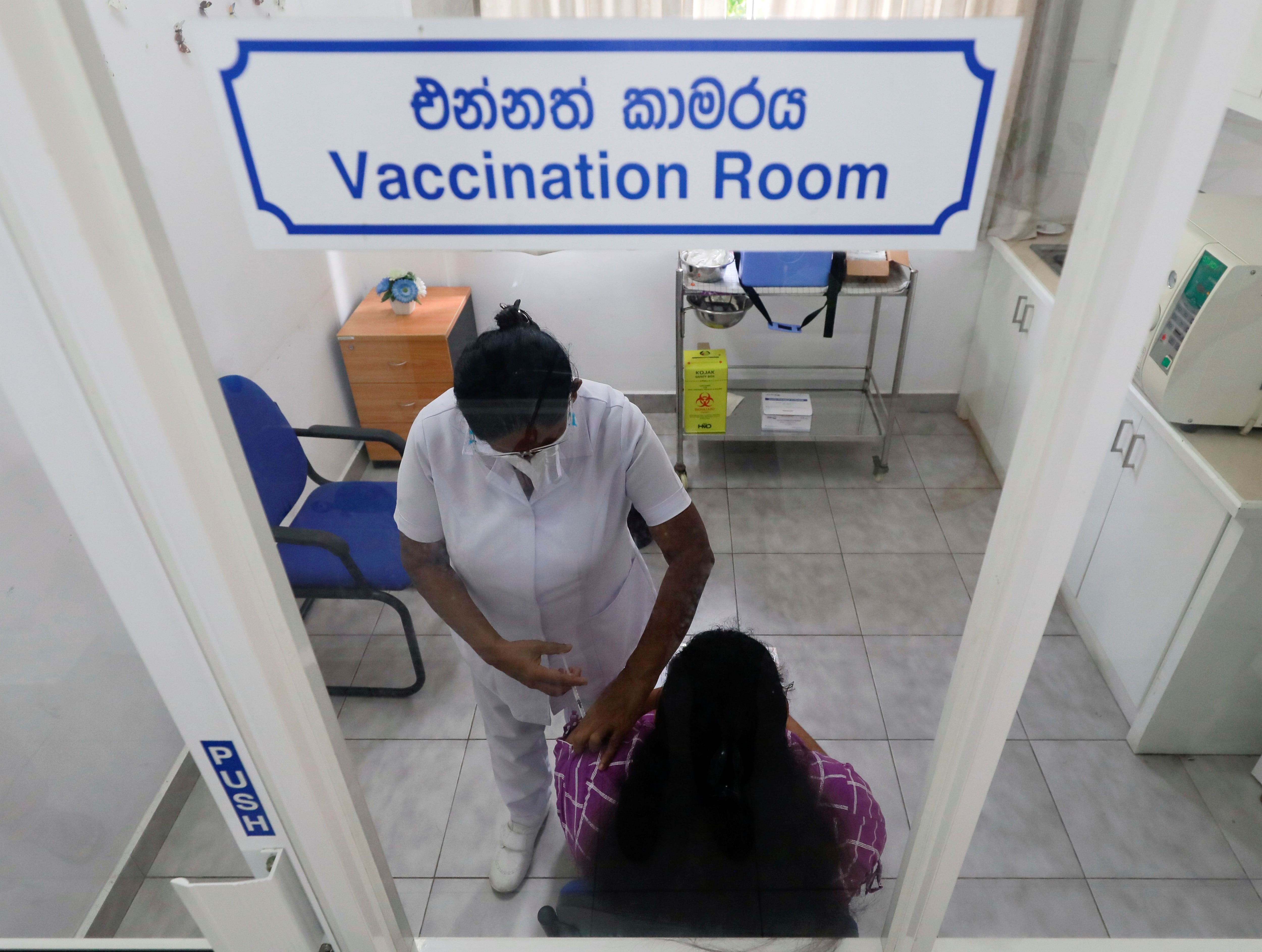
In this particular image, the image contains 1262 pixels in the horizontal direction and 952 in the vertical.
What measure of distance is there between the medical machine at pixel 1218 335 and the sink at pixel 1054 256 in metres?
0.91

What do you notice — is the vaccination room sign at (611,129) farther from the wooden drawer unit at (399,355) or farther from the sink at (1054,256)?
the wooden drawer unit at (399,355)

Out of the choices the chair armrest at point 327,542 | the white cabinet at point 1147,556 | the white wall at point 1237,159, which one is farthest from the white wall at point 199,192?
the white cabinet at point 1147,556

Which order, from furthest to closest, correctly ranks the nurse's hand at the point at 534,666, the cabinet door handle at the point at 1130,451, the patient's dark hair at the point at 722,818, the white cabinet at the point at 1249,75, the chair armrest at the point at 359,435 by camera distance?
1. the cabinet door handle at the point at 1130,451
2. the patient's dark hair at the point at 722,818
3. the nurse's hand at the point at 534,666
4. the chair armrest at the point at 359,435
5. the white cabinet at the point at 1249,75

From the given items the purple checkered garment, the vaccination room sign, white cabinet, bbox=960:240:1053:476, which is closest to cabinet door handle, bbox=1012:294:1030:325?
white cabinet, bbox=960:240:1053:476

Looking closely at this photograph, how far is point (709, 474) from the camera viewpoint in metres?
1.12

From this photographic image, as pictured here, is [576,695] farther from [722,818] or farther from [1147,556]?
[1147,556]

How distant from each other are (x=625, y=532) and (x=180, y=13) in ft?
2.10

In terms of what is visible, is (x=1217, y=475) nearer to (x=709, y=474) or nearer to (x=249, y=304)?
(x=709, y=474)

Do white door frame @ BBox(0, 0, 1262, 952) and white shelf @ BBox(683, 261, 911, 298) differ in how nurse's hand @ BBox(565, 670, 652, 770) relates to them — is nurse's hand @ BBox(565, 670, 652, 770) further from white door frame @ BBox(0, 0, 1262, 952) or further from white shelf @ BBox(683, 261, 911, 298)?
white shelf @ BBox(683, 261, 911, 298)

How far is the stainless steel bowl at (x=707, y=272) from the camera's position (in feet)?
2.09

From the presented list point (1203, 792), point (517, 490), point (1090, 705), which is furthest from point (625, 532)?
point (1203, 792)

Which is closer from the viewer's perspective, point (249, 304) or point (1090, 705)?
point (249, 304)

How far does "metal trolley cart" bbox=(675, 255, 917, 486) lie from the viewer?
83 cm

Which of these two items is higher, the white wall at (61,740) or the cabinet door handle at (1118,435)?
the cabinet door handle at (1118,435)
